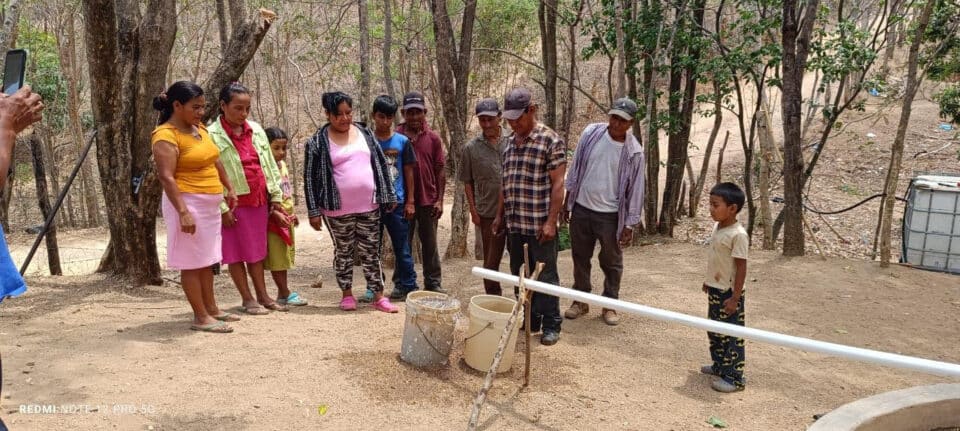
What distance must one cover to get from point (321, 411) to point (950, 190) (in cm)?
727

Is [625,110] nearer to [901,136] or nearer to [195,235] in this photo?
[195,235]

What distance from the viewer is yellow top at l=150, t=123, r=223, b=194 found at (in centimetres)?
373

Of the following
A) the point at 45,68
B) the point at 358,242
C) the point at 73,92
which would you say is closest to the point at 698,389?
the point at 358,242

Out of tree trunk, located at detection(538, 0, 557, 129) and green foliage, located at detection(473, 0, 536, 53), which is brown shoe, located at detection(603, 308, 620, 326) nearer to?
tree trunk, located at detection(538, 0, 557, 129)

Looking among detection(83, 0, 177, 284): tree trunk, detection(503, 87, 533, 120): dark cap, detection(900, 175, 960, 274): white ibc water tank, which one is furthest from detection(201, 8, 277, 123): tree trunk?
detection(900, 175, 960, 274): white ibc water tank

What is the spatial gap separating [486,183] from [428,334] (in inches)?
56.7

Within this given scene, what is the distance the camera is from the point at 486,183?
474 centimetres

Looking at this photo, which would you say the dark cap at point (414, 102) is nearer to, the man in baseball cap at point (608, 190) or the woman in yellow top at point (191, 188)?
the man in baseball cap at point (608, 190)

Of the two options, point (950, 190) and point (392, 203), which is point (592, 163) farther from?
point (950, 190)

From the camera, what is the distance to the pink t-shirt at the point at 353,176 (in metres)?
4.44

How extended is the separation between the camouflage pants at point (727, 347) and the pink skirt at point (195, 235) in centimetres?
294

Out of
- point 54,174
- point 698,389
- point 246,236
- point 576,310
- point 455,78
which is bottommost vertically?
point 698,389

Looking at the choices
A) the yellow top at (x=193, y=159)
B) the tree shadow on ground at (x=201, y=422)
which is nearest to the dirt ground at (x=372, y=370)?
the tree shadow on ground at (x=201, y=422)

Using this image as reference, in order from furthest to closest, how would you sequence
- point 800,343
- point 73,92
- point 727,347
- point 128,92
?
1. point 73,92
2. point 128,92
3. point 727,347
4. point 800,343
